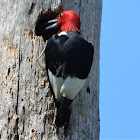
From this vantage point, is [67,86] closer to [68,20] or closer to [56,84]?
[56,84]

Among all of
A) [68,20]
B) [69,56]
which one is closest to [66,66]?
[69,56]

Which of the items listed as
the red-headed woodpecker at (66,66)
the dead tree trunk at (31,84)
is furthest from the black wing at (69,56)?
the dead tree trunk at (31,84)

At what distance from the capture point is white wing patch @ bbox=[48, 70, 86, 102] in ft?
12.0

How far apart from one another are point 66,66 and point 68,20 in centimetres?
54

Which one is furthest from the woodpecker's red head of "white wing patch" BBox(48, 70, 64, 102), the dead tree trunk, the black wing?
"white wing patch" BBox(48, 70, 64, 102)

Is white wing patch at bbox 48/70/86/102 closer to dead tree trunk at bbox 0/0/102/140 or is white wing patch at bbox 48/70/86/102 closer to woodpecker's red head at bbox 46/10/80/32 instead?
dead tree trunk at bbox 0/0/102/140

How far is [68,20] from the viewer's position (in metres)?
4.02

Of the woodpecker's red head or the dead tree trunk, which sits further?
the woodpecker's red head

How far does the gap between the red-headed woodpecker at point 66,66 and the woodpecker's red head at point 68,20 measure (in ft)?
0.65

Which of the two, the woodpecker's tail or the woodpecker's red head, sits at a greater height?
the woodpecker's red head

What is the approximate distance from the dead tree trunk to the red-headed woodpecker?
0.11m

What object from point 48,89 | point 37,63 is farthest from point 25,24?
point 48,89

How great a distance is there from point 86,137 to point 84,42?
884 millimetres

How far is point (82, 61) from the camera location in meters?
3.75
